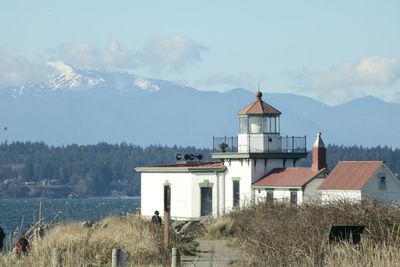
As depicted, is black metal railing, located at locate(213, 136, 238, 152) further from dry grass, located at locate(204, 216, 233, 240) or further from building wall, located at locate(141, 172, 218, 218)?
dry grass, located at locate(204, 216, 233, 240)

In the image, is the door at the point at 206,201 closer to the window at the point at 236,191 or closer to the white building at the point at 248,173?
the white building at the point at 248,173

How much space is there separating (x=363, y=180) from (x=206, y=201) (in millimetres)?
9591

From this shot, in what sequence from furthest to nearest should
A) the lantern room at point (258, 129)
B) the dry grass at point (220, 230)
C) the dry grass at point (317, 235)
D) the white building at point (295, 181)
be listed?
the lantern room at point (258, 129)
the white building at point (295, 181)
the dry grass at point (220, 230)
the dry grass at point (317, 235)

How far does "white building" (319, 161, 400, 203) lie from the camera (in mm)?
48781

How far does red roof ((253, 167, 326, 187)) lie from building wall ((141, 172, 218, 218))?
2929 millimetres

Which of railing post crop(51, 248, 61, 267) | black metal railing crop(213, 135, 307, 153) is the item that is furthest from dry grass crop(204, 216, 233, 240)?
railing post crop(51, 248, 61, 267)

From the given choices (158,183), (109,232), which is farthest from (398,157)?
(109,232)

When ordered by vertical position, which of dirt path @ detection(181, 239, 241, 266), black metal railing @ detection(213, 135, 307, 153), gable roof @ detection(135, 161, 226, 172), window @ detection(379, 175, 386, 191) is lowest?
dirt path @ detection(181, 239, 241, 266)

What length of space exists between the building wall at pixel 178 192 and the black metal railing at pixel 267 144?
5.32ft

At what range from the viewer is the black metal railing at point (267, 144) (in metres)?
54.6

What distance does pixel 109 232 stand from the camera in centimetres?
3184

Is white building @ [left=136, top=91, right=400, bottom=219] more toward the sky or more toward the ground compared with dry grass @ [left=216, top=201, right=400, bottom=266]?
more toward the sky

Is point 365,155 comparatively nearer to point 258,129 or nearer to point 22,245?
point 258,129

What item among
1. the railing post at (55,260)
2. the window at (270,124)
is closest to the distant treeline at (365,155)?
the window at (270,124)
